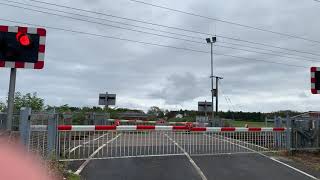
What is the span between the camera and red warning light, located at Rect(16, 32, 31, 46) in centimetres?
862

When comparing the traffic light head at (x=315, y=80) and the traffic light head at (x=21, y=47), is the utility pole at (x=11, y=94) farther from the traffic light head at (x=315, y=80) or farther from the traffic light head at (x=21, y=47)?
the traffic light head at (x=315, y=80)

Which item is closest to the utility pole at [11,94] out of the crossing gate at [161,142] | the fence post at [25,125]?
the fence post at [25,125]

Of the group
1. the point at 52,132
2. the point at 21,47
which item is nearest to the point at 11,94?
the point at 21,47

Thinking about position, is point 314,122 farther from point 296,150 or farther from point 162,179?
point 162,179

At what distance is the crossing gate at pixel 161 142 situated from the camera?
1493cm

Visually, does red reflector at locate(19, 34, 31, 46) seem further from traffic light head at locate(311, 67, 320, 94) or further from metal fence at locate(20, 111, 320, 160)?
traffic light head at locate(311, 67, 320, 94)

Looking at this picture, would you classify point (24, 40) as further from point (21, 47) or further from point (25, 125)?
point (25, 125)

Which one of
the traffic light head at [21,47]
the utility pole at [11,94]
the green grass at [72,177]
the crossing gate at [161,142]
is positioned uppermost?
the traffic light head at [21,47]

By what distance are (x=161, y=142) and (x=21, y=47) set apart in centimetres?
1224

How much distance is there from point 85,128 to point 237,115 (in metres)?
79.0

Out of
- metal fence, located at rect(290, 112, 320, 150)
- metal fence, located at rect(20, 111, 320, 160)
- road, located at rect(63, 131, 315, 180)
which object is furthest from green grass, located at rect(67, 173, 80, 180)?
metal fence, located at rect(290, 112, 320, 150)

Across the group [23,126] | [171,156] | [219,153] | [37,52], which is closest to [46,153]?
[23,126]

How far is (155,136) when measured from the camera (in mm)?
21375

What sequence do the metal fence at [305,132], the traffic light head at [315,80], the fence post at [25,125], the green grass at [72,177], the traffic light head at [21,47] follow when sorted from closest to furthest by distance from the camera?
the traffic light head at [21,47], the fence post at [25,125], the green grass at [72,177], the traffic light head at [315,80], the metal fence at [305,132]
